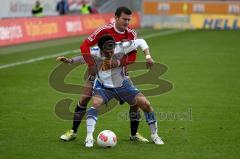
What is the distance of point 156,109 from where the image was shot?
14312mm

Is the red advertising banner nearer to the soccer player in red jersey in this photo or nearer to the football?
the soccer player in red jersey

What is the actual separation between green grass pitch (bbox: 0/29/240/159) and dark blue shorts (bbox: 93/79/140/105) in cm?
80

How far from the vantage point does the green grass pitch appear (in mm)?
10039

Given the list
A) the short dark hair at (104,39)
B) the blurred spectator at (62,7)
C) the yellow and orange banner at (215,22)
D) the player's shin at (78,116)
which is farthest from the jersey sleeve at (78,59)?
the yellow and orange banner at (215,22)

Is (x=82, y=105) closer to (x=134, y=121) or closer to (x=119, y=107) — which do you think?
→ (x=134, y=121)

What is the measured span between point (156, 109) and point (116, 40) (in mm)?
4175

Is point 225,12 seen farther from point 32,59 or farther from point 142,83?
point 142,83

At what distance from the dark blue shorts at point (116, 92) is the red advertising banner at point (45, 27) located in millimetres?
18129

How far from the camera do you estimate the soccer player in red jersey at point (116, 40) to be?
10227 mm

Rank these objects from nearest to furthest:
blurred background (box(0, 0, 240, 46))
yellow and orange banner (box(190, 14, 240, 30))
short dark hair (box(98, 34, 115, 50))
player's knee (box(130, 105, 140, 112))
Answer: short dark hair (box(98, 34, 115, 50)) → player's knee (box(130, 105, 140, 112)) → blurred background (box(0, 0, 240, 46)) → yellow and orange banner (box(190, 14, 240, 30))

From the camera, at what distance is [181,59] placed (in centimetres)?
2572

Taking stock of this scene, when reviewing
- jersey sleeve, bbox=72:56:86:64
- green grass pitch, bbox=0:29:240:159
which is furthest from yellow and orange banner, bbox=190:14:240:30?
jersey sleeve, bbox=72:56:86:64

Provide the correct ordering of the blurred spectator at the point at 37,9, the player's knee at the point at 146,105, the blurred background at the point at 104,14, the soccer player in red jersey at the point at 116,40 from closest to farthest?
the soccer player in red jersey at the point at 116,40
the player's knee at the point at 146,105
the blurred background at the point at 104,14
the blurred spectator at the point at 37,9

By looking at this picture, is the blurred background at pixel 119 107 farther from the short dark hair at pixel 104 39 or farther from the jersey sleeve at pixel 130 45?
the short dark hair at pixel 104 39
